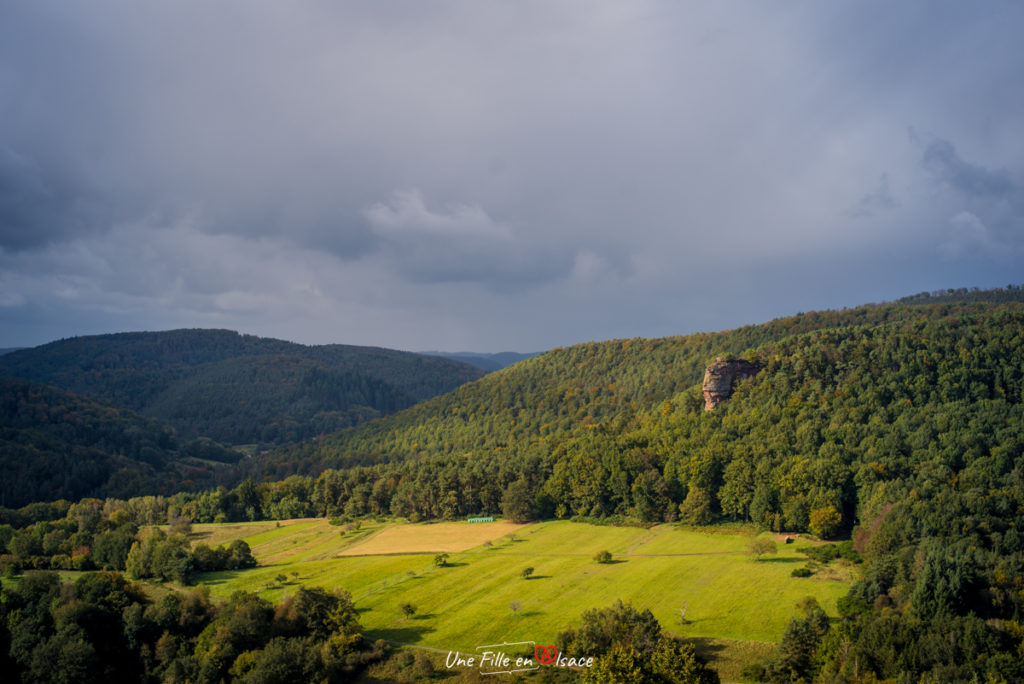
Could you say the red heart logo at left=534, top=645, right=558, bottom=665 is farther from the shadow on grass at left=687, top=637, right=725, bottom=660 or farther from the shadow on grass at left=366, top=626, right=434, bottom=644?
the shadow on grass at left=366, top=626, right=434, bottom=644

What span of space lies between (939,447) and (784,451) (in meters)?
19.3

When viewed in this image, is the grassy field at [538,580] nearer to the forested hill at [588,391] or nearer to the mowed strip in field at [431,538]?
the mowed strip in field at [431,538]

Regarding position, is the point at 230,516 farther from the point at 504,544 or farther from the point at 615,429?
the point at 615,429

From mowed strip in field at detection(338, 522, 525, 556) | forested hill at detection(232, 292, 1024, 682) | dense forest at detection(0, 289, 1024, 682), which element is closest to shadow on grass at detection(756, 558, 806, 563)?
forested hill at detection(232, 292, 1024, 682)

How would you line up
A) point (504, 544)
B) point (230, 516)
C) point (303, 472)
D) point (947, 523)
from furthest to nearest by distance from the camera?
point (303, 472), point (230, 516), point (504, 544), point (947, 523)

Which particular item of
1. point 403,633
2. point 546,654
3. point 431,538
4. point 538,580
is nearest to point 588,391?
point 431,538

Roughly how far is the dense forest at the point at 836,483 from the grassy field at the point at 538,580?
5.75 metres

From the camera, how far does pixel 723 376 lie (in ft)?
382

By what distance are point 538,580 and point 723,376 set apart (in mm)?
62575

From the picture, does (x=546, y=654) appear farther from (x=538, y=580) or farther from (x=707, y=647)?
(x=538, y=580)

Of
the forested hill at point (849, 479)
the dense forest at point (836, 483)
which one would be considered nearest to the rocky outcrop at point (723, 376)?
the forested hill at point (849, 479)

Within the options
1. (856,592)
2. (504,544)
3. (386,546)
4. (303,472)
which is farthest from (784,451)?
(303,472)

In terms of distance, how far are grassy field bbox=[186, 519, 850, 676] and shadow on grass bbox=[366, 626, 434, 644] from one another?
0.34 feet

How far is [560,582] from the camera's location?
226 ft
